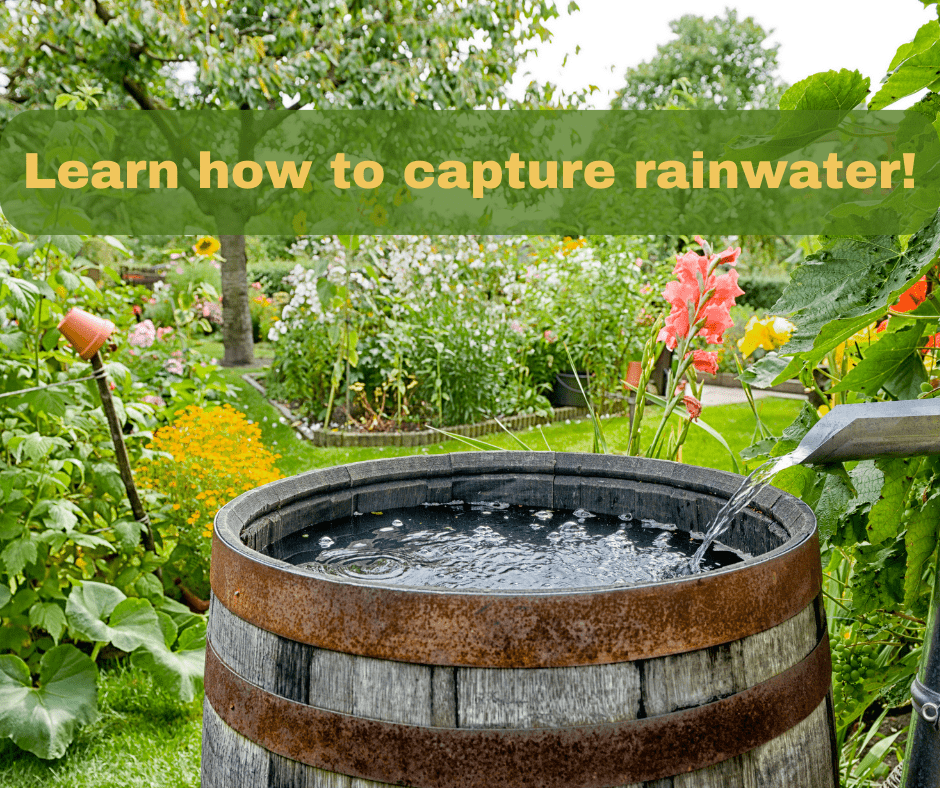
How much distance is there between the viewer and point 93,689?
7.13 ft

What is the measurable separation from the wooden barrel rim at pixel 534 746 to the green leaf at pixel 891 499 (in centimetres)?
38

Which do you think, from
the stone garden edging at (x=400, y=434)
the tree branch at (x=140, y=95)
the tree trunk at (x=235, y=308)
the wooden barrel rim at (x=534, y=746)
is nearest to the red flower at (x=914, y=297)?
the wooden barrel rim at (x=534, y=746)

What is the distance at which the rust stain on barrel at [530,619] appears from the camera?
2.80 ft

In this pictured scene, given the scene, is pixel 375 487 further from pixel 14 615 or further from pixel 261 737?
pixel 14 615

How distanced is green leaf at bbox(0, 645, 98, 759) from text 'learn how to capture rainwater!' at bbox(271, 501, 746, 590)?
3.79ft

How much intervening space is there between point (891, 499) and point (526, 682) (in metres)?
0.68

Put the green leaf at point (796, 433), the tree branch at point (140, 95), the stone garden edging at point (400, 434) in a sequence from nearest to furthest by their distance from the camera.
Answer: the green leaf at point (796, 433) < the stone garden edging at point (400, 434) < the tree branch at point (140, 95)

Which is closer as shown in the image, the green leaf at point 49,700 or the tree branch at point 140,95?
the green leaf at point 49,700

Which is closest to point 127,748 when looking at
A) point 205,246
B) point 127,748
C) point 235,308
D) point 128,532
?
point 127,748

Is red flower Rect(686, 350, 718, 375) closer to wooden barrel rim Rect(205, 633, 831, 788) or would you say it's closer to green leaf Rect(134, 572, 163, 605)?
wooden barrel rim Rect(205, 633, 831, 788)

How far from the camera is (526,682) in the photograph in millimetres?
860

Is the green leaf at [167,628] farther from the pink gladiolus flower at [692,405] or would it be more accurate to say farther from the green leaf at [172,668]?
the pink gladiolus flower at [692,405]

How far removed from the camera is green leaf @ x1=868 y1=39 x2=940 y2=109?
3.52ft

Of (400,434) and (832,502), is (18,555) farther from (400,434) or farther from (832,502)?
(400,434)
